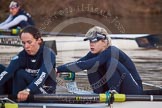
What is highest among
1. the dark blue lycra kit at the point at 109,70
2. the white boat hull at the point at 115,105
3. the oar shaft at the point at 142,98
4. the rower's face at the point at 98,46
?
the rower's face at the point at 98,46

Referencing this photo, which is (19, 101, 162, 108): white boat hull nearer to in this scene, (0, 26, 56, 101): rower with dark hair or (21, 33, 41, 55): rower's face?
(0, 26, 56, 101): rower with dark hair

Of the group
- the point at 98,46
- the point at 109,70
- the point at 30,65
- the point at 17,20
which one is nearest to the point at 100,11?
the point at 17,20

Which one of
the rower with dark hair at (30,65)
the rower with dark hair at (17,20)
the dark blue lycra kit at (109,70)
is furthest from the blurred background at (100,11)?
the rower with dark hair at (30,65)

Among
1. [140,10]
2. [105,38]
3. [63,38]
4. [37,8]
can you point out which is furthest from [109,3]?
[105,38]

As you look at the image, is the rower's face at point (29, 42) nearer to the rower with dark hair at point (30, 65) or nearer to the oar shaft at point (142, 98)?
the rower with dark hair at point (30, 65)

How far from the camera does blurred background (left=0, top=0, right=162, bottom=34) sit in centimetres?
2147

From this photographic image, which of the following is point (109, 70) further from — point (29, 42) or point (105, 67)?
point (29, 42)

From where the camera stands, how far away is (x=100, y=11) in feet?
69.1

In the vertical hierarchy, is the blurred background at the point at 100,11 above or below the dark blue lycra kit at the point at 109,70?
above

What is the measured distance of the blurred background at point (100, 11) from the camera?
845 inches

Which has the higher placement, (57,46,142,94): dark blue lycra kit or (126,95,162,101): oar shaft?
(57,46,142,94): dark blue lycra kit

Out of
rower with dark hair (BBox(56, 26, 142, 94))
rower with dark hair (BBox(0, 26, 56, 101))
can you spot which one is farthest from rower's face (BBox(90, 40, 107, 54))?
rower with dark hair (BBox(0, 26, 56, 101))

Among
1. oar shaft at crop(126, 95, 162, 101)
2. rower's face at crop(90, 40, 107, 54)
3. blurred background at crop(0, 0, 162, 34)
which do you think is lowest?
oar shaft at crop(126, 95, 162, 101)

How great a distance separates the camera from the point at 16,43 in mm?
12797
